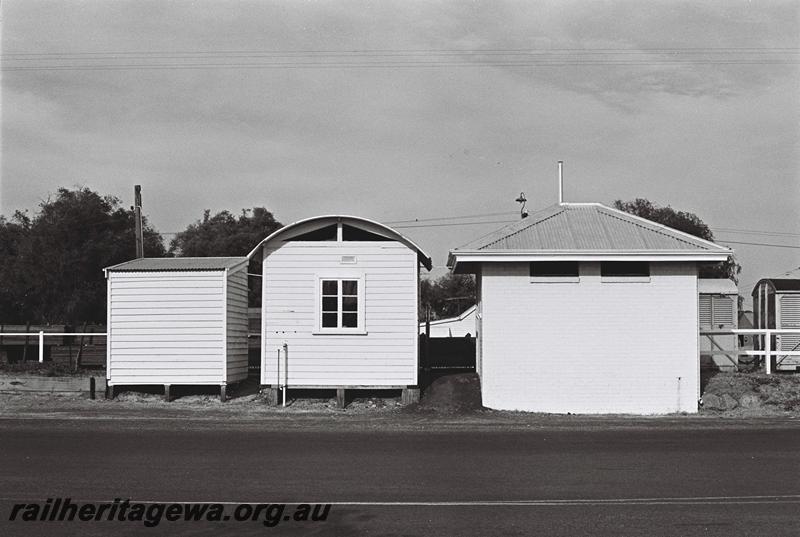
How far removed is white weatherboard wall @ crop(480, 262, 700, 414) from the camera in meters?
22.4

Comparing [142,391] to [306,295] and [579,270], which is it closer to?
[306,295]

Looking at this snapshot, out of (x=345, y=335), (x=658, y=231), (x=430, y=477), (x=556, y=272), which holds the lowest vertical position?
(x=430, y=477)

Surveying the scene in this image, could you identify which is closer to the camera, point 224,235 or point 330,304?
point 330,304

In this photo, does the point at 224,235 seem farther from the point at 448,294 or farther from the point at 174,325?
the point at 174,325

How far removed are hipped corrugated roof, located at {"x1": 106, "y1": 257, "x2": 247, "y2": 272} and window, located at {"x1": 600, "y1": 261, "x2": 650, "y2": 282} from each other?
8.92 m

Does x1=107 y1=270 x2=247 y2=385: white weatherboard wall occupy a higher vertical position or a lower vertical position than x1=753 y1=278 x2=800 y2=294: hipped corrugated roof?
lower

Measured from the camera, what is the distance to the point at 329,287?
23281 mm

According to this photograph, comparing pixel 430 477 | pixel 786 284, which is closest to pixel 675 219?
pixel 786 284

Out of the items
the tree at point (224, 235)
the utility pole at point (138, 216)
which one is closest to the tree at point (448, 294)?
the tree at point (224, 235)

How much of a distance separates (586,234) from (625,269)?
1.30 m

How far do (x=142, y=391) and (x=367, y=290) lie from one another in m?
6.25

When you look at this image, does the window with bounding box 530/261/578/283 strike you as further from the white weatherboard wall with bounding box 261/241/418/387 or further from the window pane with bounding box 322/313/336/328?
the window pane with bounding box 322/313/336/328

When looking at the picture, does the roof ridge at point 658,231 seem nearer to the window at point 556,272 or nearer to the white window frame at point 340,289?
the window at point 556,272

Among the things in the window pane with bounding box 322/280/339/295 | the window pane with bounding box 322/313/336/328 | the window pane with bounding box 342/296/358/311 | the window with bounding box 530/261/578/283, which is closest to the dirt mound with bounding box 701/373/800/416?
the window with bounding box 530/261/578/283
